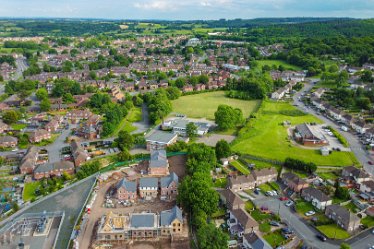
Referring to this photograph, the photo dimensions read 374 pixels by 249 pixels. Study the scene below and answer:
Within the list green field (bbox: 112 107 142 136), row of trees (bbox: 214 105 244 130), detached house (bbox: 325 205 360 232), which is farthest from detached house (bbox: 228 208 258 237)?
green field (bbox: 112 107 142 136)

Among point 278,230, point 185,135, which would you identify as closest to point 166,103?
point 185,135

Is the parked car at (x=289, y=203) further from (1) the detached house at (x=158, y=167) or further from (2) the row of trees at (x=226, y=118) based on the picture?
(2) the row of trees at (x=226, y=118)

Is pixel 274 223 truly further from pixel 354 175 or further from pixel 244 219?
pixel 354 175

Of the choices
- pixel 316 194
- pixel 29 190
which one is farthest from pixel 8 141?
pixel 316 194

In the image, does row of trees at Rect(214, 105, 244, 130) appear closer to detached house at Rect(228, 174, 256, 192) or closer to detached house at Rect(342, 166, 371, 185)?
detached house at Rect(228, 174, 256, 192)

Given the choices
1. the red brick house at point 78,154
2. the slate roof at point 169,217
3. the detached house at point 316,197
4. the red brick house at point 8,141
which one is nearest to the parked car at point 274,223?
the detached house at point 316,197

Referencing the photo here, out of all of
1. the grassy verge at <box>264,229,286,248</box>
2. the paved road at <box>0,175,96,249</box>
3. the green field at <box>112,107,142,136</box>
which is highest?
the grassy verge at <box>264,229,286,248</box>
